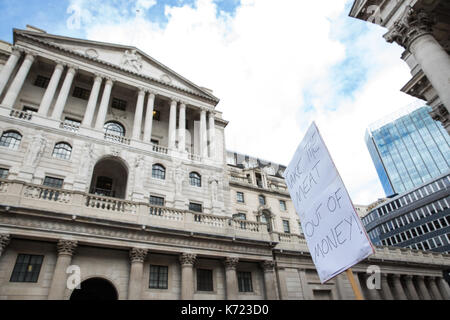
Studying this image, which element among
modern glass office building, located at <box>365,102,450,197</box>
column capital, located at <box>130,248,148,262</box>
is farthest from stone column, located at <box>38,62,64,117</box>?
modern glass office building, located at <box>365,102,450,197</box>

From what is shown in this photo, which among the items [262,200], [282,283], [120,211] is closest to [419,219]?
[262,200]

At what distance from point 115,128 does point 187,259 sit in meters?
16.8

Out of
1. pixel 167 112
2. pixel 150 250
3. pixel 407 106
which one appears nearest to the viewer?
pixel 150 250

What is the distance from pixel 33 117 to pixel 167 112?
1371 cm

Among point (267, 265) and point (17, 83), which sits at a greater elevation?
point (17, 83)

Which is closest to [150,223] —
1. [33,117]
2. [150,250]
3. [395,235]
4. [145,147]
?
[150,250]

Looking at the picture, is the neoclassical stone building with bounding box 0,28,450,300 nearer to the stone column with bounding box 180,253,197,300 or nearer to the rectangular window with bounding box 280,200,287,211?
the stone column with bounding box 180,253,197,300

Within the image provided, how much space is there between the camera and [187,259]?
18.1m

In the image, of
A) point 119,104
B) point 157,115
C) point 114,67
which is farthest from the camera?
point 157,115

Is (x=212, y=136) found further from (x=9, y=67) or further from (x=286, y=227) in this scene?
(x=9, y=67)

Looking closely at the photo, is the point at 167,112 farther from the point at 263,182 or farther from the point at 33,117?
the point at 263,182

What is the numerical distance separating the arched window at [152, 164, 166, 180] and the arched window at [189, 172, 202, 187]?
2.66 metres

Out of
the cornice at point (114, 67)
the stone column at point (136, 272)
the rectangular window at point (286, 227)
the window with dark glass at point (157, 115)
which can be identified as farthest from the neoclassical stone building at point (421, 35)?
the rectangular window at point (286, 227)
